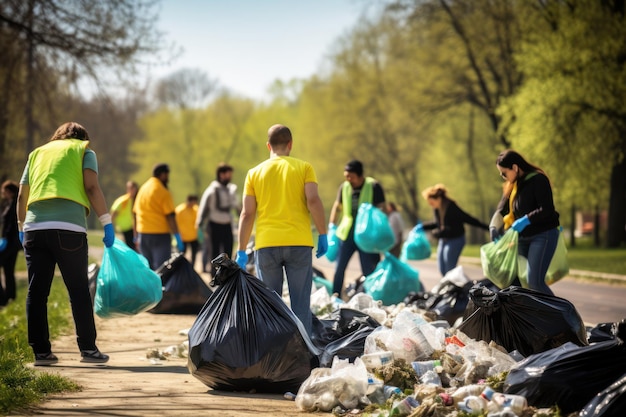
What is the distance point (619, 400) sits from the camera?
4605 mm

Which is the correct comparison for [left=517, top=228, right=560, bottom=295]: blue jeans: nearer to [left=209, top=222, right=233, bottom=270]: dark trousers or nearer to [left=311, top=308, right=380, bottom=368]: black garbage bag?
[left=311, top=308, right=380, bottom=368]: black garbage bag

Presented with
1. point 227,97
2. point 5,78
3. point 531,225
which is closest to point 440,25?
point 5,78

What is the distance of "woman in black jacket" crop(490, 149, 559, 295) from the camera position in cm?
846

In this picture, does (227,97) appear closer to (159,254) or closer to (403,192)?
(403,192)

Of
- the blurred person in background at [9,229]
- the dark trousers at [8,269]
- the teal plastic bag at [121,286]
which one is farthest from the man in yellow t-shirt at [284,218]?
the dark trousers at [8,269]

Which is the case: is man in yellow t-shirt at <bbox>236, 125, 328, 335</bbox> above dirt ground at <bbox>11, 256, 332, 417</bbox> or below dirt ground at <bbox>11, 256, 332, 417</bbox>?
above

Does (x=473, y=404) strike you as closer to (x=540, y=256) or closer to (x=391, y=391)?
(x=391, y=391)

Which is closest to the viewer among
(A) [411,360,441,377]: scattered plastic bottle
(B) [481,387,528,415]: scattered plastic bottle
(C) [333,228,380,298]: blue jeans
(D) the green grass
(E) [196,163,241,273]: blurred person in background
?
(B) [481,387,528,415]: scattered plastic bottle

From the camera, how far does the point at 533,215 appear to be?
27.8ft

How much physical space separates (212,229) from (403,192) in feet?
102

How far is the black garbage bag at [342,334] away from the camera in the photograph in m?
6.60

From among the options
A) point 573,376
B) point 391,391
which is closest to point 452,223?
point 391,391

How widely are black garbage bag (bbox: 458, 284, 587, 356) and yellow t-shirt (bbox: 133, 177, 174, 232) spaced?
648cm

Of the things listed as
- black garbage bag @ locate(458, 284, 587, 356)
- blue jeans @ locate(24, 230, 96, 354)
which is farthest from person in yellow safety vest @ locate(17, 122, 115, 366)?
black garbage bag @ locate(458, 284, 587, 356)
